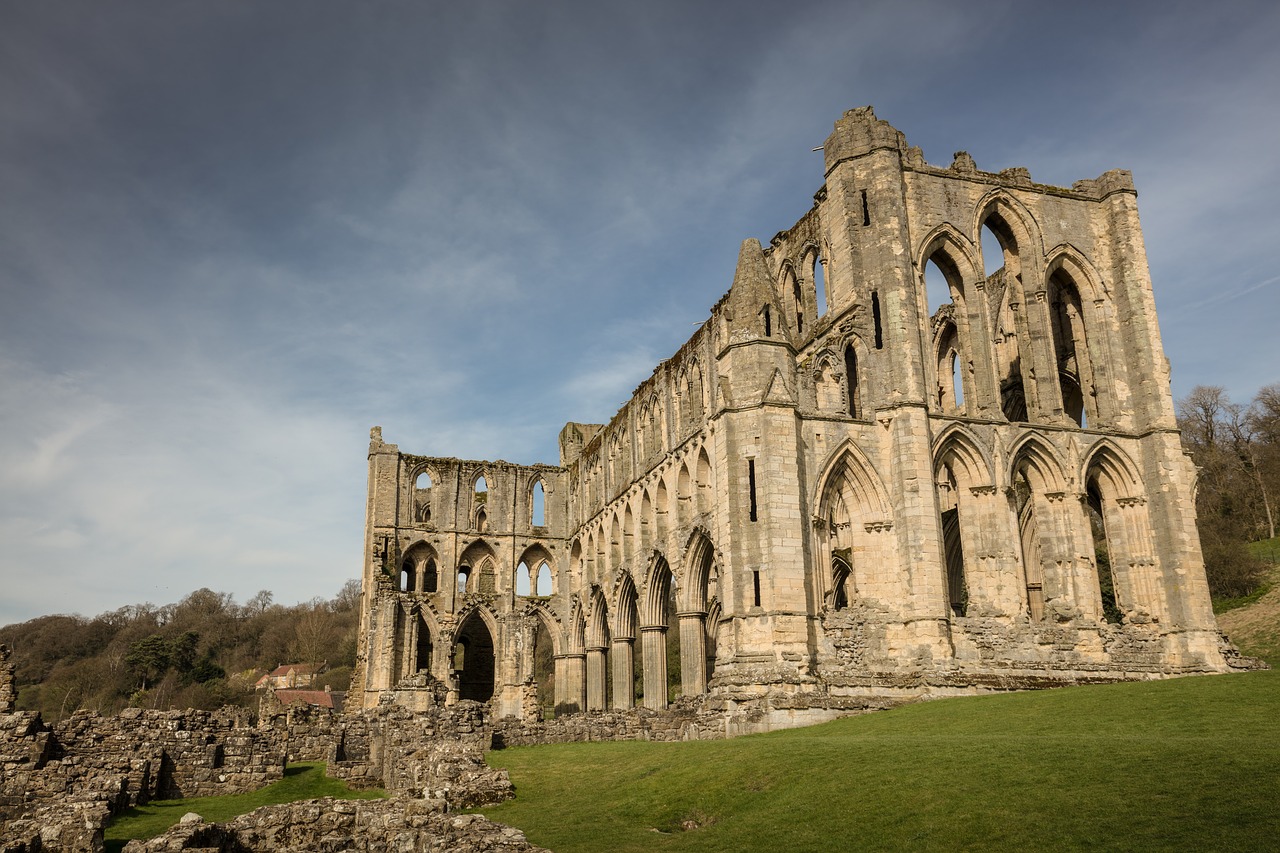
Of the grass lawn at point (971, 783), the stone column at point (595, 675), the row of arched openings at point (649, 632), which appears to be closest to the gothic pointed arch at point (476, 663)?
the row of arched openings at point (649, 632)

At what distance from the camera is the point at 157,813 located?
16.1 meters

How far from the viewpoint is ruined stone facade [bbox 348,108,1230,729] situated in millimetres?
22906

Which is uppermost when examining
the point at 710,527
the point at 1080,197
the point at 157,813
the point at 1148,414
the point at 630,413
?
the point at 1080,197

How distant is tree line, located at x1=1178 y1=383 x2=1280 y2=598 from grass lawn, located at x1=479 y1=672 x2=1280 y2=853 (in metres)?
26.5

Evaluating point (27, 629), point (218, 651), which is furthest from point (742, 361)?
point (27, 629)

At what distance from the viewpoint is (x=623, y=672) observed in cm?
3475

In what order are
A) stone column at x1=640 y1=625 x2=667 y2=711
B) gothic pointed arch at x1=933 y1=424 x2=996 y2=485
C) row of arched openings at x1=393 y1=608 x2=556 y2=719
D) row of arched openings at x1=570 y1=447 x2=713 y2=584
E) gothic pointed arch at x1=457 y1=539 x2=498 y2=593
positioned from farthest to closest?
gothic pointed arch at x1=457 y1=539 x2=498 y2=593, row of arched openings at x1=393 y1=608 x2=556 y2=719, stone column at x1=640 y1=625 x2=667 y2=711, row of arched openings at x1=570 y1=447 x2=713 y2=584, gothic pointed arch at x1=933 y1=424 x2=996 y2=485

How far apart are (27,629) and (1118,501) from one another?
87648 mm

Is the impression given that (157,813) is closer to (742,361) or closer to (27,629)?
(742,361)

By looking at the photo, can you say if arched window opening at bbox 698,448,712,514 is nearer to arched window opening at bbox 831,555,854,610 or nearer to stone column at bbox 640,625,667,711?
stone column at bbox 640,625,667,711

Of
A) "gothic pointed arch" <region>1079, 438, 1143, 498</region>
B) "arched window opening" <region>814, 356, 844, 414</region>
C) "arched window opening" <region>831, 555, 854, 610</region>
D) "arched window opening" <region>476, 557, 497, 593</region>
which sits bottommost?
"arched window opening" <region>831, 555, 854, 610</region>

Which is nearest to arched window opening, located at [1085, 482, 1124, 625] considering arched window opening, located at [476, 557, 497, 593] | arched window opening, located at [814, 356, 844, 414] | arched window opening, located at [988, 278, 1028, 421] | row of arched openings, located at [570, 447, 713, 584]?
arched window opening, located at [988, 278, 1028, 421]

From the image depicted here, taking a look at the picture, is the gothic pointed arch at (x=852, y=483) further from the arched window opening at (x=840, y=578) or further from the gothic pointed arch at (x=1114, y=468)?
the arched window opening at (x=840, y=578)

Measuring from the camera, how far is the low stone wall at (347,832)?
9.63 meters
